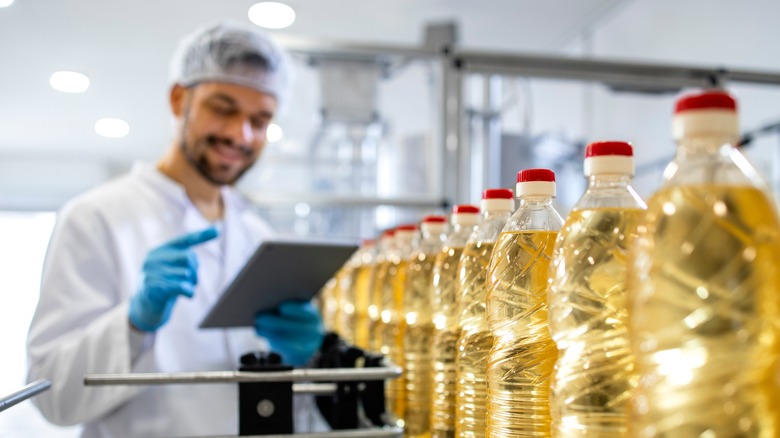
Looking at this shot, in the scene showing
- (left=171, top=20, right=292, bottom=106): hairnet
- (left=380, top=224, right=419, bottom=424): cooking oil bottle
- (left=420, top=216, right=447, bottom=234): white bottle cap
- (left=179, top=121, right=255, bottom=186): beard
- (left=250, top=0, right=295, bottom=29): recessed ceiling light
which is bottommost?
(left=380, top=224, right=419, bottom=424): cooking oil bottle

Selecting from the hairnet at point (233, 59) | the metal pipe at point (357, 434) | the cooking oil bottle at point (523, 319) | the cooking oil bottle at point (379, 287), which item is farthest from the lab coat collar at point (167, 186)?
the cooking oil bottle at point (523, 319)

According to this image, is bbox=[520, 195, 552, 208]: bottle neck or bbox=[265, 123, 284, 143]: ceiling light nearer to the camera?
bbox=[520, 195, 552, 208]: bottle neck

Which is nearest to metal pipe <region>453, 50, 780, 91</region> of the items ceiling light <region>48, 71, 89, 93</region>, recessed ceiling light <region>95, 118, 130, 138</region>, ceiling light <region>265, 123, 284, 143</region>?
ceiling light <region>265, 123, 284, 143</region>

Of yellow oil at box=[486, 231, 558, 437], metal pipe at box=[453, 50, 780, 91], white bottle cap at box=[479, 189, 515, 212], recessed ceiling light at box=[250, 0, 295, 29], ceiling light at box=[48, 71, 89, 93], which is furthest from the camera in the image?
ceiling light at box=[48, 71, 89, 93]

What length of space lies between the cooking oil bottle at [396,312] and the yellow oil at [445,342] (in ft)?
0.63

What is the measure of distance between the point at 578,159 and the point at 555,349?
1888 millimetres

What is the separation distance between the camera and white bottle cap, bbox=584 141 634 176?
1.58 ft

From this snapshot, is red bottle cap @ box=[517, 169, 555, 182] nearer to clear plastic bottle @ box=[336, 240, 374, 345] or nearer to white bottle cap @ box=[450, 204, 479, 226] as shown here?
white bottle cap @ box=[450, 204, 479, 226]

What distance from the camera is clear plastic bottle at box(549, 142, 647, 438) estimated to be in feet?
1.48

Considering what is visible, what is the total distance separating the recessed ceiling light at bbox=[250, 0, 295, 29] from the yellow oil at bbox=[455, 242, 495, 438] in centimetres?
294

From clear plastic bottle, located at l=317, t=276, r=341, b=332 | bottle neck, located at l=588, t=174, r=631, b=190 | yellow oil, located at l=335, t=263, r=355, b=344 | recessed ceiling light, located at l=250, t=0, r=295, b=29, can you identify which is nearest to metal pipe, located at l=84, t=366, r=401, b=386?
bottle neck, located at l=588, t=174, r=631, b=190

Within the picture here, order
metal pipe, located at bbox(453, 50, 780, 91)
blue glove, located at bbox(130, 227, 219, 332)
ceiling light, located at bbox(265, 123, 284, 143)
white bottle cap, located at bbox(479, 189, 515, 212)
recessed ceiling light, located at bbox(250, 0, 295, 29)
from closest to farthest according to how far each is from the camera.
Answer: white bottle cap, located at bbox(479, 189, 515, 212) → blue glove, located at bbox(130, 227, 219, 332) → metal pipe, located at bbox(453, 50, 780, 91) → ceiling light, located at bbox(265, 123, 284, 143) → recessed ceiling light, located at bbox(250, 0, 295, 29)

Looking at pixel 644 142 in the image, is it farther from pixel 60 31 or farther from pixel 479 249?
pixel 60 31

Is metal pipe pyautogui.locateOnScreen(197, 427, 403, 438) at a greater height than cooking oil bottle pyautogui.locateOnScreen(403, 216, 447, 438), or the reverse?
cooking oil bottle pyautogui.locateOnScreen(403, 216, 447, 438)
